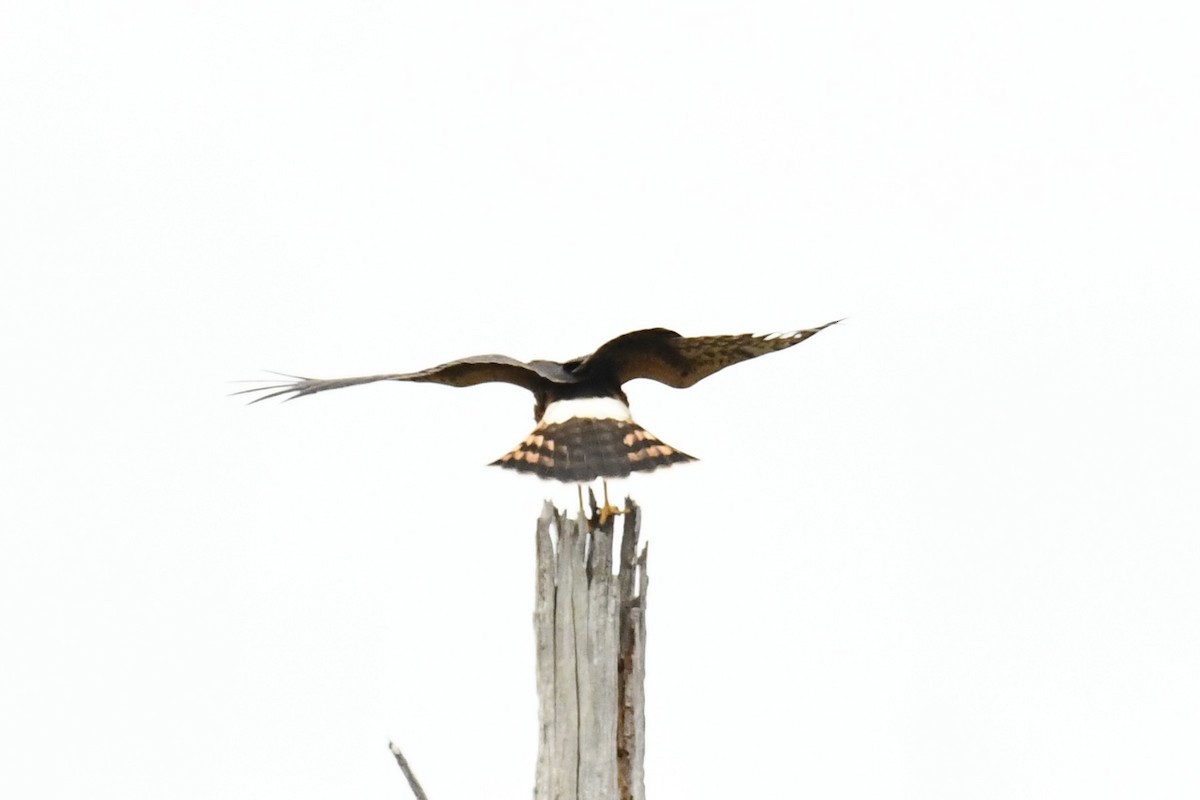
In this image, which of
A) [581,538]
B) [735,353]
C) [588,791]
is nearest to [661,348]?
[735,353]

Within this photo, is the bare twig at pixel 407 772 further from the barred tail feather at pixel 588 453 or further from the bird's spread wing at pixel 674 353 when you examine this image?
the bird's spread wing at pixel 674 353

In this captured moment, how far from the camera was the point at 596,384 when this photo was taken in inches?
187

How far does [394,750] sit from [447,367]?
1195mm

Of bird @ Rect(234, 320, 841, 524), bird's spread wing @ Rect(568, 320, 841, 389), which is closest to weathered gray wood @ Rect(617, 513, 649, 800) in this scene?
bird @ Rect(234, 320, 841, 524)

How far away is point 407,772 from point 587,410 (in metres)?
1.27

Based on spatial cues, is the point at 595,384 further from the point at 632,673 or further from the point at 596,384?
the point at 632,673

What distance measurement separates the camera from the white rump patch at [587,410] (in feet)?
15.1

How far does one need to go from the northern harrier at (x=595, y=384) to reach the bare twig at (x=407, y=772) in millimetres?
1035

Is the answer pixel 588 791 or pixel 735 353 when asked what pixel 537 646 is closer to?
pixel 588 791

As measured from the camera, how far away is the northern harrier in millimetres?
4367

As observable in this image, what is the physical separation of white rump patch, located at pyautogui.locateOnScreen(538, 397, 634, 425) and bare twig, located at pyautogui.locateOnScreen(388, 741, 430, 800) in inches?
43.6

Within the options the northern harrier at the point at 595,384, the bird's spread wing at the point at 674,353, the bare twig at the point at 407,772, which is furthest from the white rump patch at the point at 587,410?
the bare twig at the point at 407,772

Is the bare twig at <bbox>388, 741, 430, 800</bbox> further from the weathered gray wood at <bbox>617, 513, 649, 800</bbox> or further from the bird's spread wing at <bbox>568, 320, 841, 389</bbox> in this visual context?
the bird's spread wing at <bbox>568, 320, 841, 389</bbox>

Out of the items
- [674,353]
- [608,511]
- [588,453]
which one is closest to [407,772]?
[608,511]
